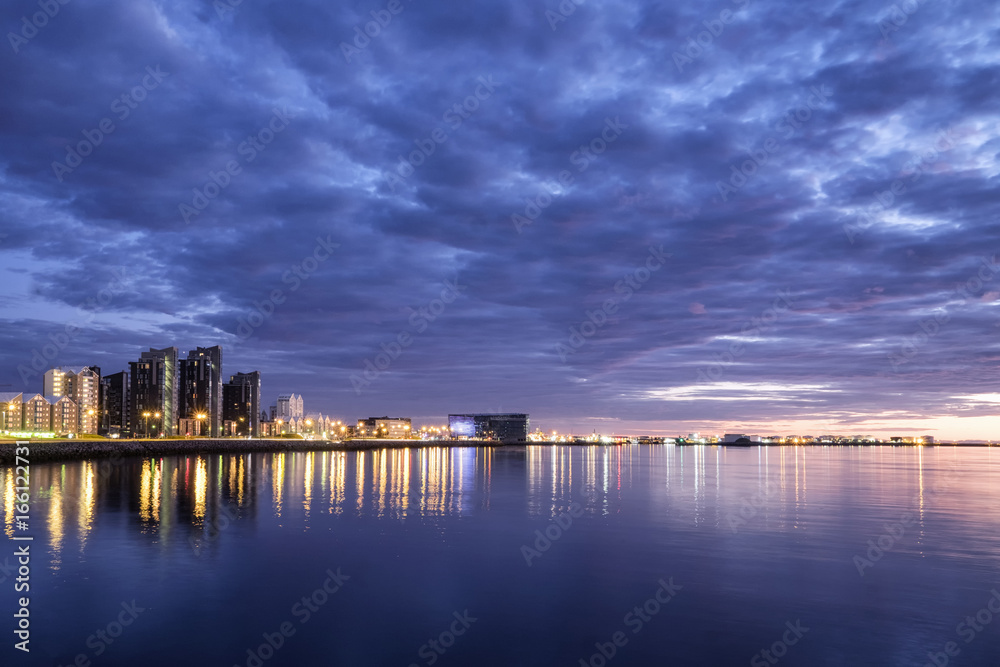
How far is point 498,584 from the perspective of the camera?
30172 millimetres

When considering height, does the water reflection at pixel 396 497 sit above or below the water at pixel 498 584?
below

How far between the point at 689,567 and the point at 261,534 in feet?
82.6

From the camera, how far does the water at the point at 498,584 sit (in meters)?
21.7

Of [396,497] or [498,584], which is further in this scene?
[396,497]

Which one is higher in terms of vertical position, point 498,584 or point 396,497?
point 498,584

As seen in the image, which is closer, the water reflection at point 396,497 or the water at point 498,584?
the water at point 498,584

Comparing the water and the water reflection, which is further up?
the water

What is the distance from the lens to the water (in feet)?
71.3

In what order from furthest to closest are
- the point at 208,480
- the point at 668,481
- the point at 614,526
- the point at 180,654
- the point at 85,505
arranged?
the point at 668,481
the point at 208,480
the point at 85,505
the point at 614,526
the point at 180,654

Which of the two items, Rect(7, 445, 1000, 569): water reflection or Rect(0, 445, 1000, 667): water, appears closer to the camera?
Rect(0, 445, 1000, 667): water

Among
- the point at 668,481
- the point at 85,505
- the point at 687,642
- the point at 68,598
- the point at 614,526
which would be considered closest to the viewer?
the point at 687,642

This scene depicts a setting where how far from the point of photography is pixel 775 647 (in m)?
21.9

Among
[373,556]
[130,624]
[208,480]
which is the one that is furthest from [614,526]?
[208,480]

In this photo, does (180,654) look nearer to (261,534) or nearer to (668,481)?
(261,534)
